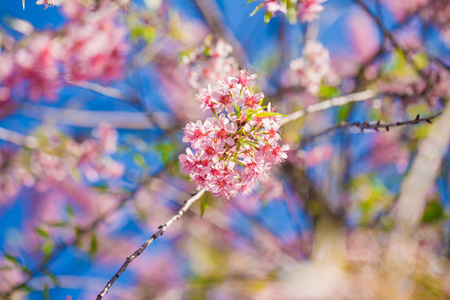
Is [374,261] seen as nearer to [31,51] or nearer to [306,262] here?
[306,262]

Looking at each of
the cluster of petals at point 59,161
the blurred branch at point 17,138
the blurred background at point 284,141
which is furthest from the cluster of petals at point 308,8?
the cluster of petals at point 59,161

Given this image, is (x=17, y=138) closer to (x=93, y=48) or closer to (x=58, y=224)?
(x=93, y=48)

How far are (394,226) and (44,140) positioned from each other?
2.61m

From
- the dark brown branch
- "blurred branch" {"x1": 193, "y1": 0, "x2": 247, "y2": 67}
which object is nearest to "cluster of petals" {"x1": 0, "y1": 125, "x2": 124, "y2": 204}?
"blurred branch" {"x1": 193, "y1": 0, "x2": 247, "y2": 67}

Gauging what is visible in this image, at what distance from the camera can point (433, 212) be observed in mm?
3004

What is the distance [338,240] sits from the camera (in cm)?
286

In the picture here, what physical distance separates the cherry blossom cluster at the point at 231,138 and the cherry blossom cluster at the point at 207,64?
2.17 feet

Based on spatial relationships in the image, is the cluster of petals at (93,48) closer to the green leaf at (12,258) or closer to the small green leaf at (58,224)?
the small green leaf at (58,224)

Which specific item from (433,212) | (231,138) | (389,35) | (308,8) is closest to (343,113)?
(389,35)

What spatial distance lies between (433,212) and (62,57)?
3427 millimetres

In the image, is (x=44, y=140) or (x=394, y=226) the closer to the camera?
(x=394, y=226)

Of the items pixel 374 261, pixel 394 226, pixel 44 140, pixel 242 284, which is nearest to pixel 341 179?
pixel 374 261

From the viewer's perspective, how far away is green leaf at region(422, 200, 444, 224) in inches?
117

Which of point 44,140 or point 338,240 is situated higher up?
point 44,140
